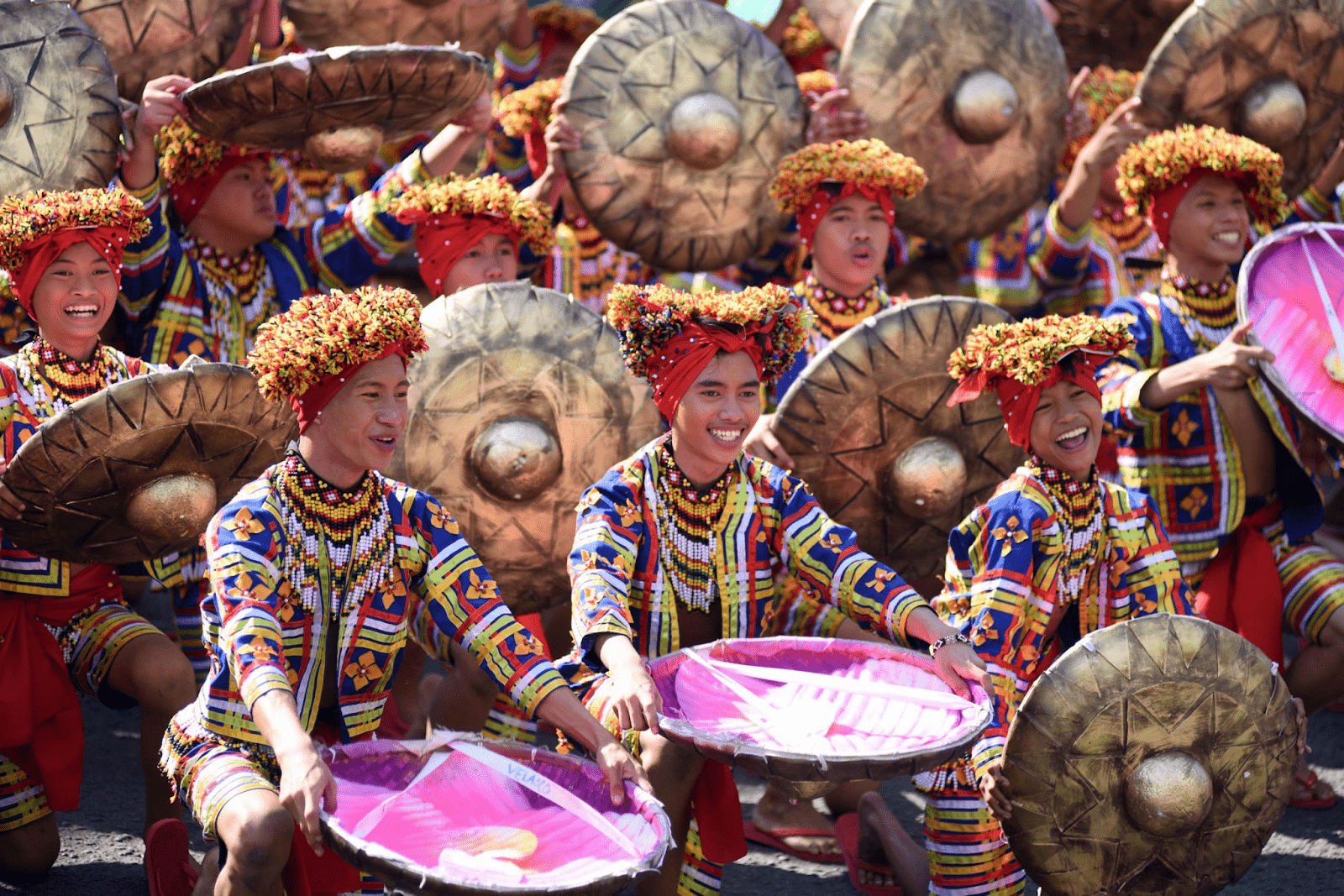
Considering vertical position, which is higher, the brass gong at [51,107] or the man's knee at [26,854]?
the brass gong at [51,107]

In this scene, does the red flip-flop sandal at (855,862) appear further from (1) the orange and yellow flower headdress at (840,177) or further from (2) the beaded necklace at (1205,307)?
(1) the orange and yellow flower headdress at (840,177)

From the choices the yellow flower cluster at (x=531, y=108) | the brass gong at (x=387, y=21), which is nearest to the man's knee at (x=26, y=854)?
the yellow flower cluster at (x=531, y=108)

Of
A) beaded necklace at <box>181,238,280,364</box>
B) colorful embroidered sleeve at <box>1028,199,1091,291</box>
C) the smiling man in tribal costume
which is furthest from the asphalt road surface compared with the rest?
colorful embroidered sleeve at <box>1028,199,1091,291</box>

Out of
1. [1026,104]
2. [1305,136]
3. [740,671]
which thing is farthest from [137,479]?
[1305,136]

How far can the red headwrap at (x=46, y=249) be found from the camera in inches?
164

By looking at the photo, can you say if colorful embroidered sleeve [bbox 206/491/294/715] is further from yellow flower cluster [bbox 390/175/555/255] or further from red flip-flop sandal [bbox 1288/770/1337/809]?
red flip-flop sandal [bbox 1288/770/1337/809]

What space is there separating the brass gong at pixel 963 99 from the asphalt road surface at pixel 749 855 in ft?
8.48

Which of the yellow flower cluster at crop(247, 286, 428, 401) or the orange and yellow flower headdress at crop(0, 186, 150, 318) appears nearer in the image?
the yellow flower cluster at crop(247, 286, 428, 401)

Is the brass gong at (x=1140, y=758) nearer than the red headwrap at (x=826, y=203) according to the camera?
Yes

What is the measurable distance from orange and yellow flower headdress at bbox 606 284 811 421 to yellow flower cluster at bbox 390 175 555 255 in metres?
1.35

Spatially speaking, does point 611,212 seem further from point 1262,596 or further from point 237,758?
point 237,758

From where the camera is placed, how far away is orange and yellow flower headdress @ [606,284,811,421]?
3750 millimetres

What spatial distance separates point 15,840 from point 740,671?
1.99 meters

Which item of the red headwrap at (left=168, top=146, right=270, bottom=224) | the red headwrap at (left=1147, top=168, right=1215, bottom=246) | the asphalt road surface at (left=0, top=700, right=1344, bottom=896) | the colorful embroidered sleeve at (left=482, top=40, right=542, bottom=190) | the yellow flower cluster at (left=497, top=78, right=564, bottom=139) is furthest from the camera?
the colorful embroidered sleeve at (left=482, top=40, right=542, bottom=190)
